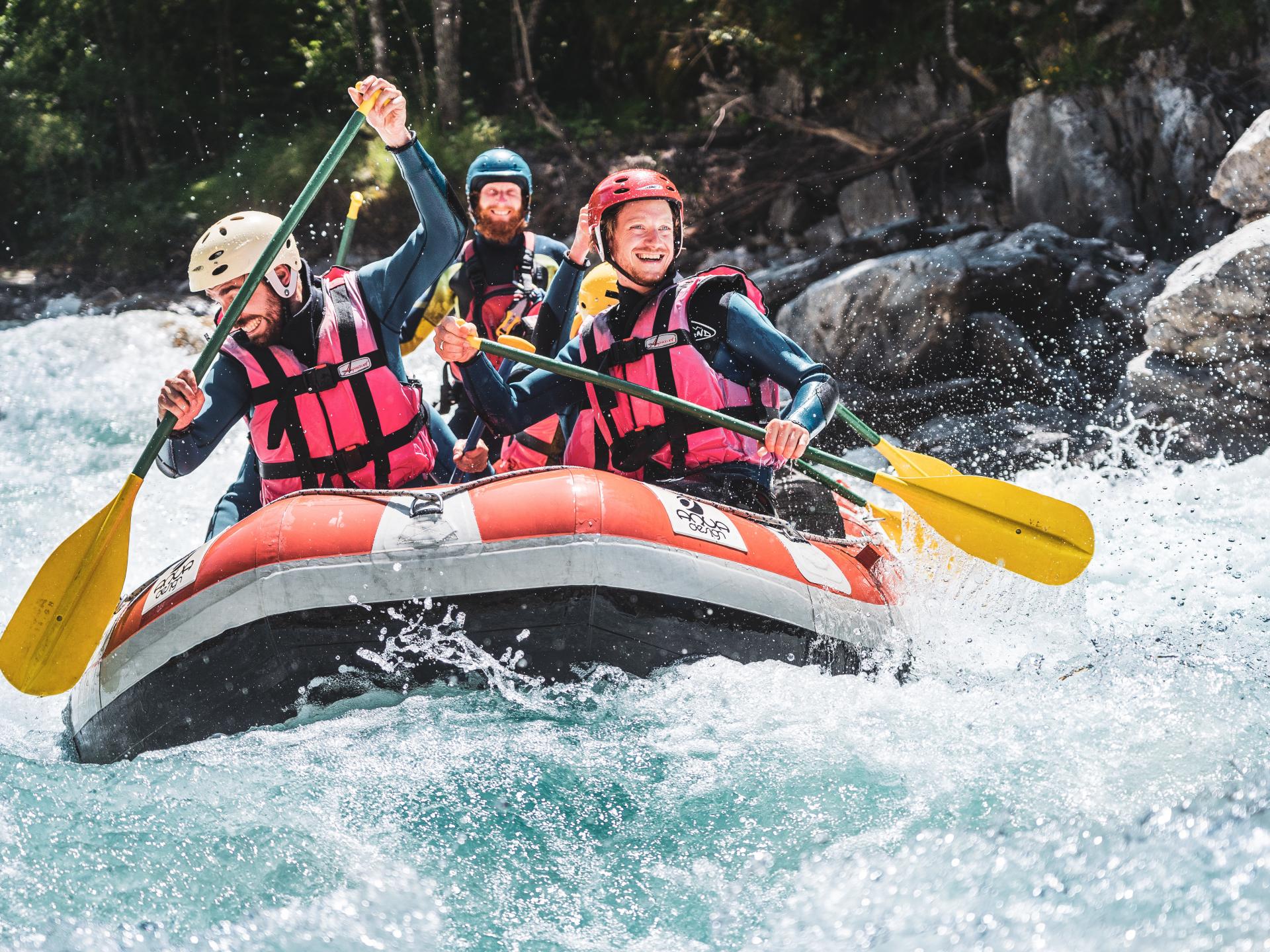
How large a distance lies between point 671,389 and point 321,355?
992 mm

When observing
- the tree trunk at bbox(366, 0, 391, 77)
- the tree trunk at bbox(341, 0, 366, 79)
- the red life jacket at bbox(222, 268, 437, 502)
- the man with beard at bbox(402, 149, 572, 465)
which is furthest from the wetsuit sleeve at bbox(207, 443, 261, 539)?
the tree trunk at bbox(341, 0, 366, 79)

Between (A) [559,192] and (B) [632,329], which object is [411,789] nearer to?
(B) [632,329]

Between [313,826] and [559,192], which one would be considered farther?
[559,192]

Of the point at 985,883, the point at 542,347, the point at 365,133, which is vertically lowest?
the point at 985,883

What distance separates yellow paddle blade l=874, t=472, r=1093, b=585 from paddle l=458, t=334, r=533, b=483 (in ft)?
3.86

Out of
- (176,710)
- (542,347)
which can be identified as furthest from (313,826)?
(542,347)

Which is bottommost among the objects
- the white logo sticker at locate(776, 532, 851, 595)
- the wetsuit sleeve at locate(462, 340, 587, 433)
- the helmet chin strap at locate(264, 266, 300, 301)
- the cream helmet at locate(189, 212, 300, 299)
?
the white logo sticker at locate(776, 532, 851, 595)

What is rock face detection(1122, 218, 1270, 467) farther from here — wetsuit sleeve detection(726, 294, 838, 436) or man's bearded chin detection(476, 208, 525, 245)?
wetsuit sleeve detection(726, 294, 838, 436)

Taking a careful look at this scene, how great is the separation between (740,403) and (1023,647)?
3.80ft

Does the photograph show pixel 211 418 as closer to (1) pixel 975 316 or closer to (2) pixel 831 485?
(2) pixel 831 485

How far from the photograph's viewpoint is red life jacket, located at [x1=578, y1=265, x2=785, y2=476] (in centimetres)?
351

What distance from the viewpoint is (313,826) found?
110 inches

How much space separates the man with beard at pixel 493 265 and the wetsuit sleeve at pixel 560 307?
0.62 metres

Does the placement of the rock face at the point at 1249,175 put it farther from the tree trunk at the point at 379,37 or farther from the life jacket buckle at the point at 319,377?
the tree trunk at the point at 379,37
